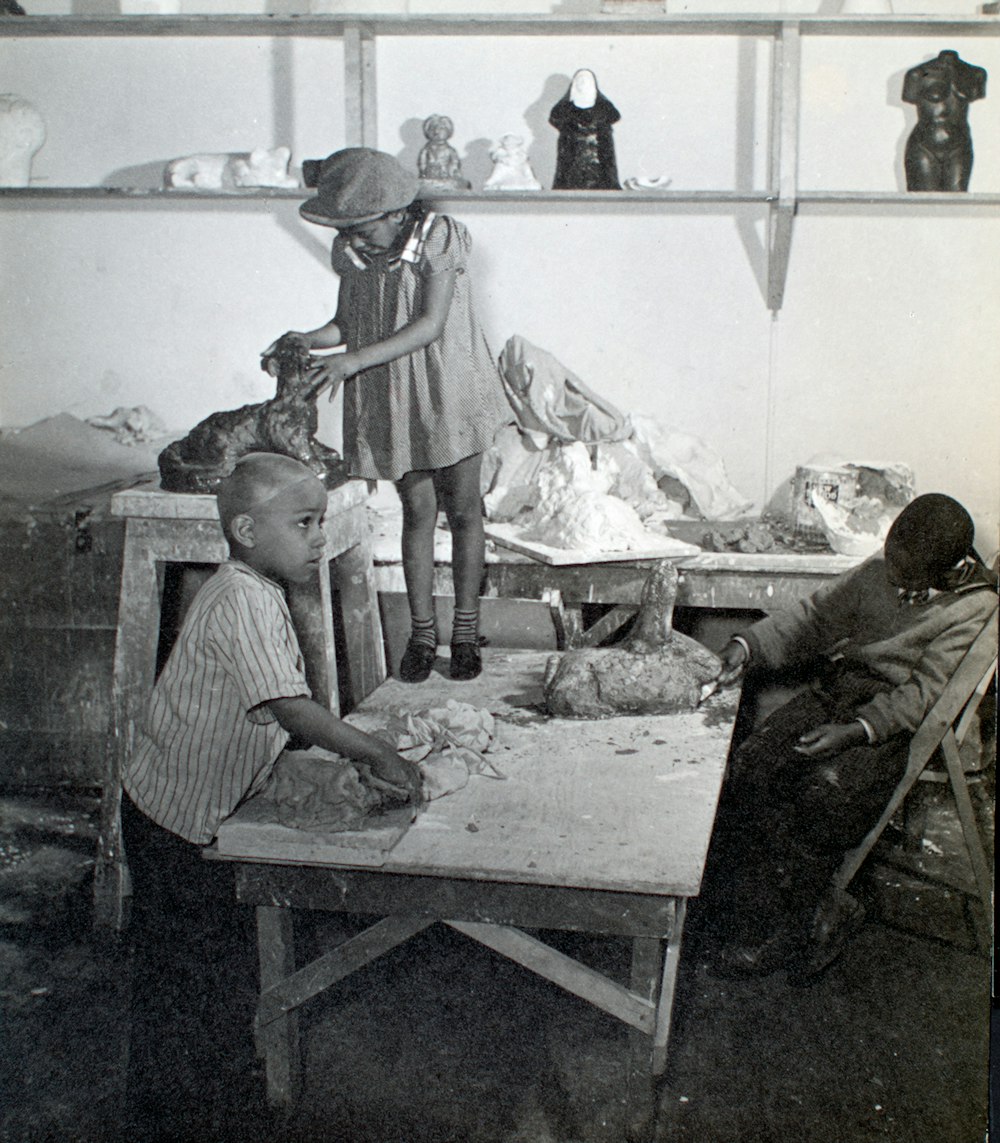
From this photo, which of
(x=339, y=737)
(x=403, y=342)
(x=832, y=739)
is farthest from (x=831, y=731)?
(x=403, y=342)

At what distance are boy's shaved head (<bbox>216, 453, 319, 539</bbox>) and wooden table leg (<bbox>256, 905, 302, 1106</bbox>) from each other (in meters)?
0.72

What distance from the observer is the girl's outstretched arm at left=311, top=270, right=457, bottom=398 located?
213 centimetres

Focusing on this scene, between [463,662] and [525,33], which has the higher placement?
[525,33]

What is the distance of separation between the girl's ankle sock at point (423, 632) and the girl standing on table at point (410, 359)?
0.02 m

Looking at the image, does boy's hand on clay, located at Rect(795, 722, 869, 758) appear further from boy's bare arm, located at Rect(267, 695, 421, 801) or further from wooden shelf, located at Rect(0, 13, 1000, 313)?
wooden shelf, located at Rect(0, 13, 1000, 313)

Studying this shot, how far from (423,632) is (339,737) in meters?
0.76

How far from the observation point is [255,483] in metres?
1.80

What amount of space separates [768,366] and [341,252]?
1.22 metres

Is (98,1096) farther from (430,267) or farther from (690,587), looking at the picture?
(690,587)

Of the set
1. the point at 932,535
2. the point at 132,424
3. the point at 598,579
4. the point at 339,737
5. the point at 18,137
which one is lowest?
the point at 339,737

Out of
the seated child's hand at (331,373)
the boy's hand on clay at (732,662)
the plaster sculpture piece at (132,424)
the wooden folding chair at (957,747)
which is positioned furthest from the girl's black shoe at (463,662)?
the wooden folding chair at (957,747)

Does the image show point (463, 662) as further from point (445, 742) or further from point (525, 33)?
point (525, 33)

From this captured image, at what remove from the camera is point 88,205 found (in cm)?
220

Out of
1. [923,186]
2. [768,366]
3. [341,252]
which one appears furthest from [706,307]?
[341,252]
